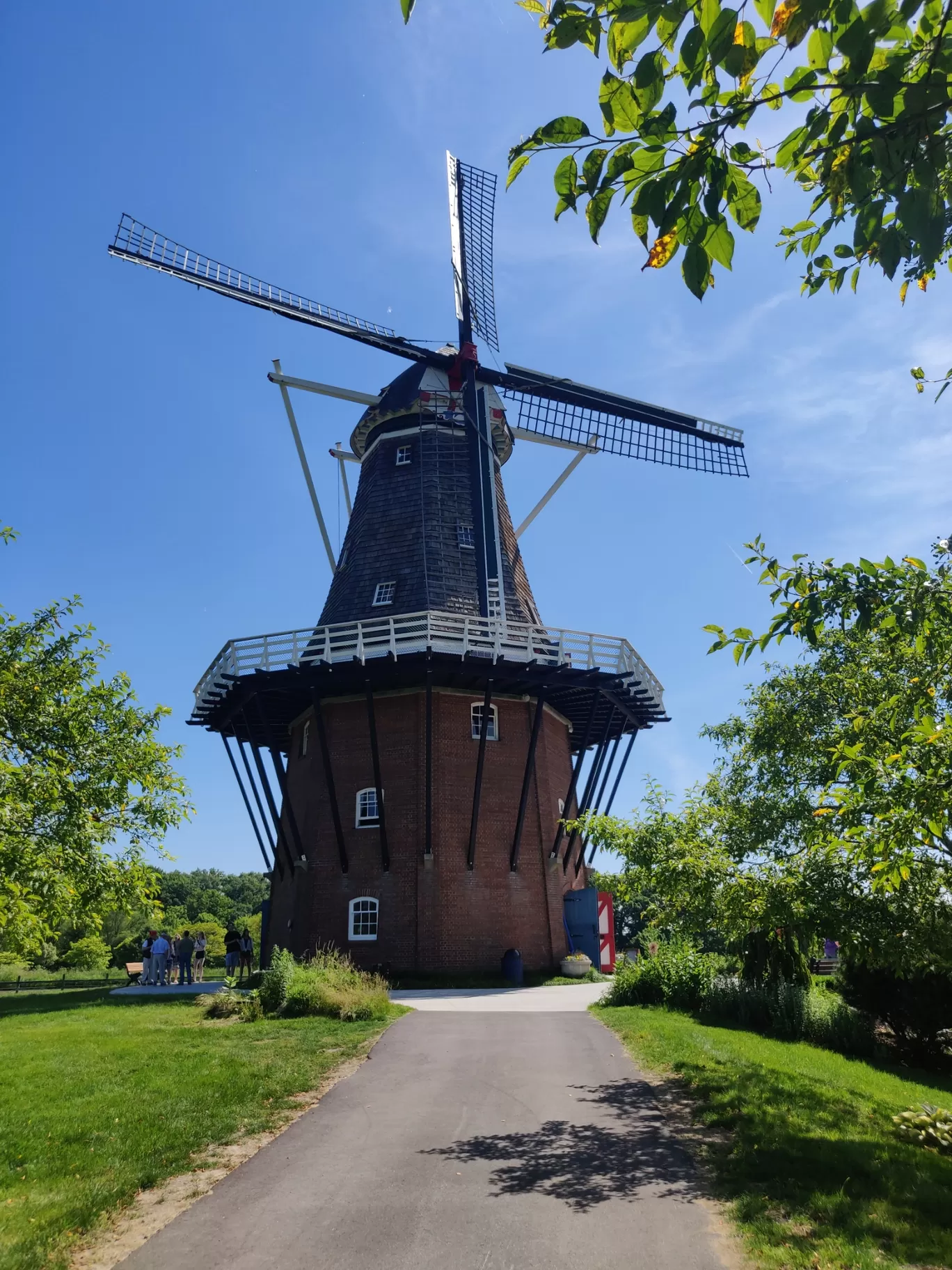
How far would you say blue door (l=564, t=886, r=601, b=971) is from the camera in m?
22.5

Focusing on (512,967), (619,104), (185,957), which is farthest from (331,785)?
(619,104)

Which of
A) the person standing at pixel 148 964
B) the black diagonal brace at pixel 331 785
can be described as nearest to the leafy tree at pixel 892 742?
the black diagonal brace at pixel 331 785

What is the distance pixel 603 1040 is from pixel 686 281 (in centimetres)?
1116

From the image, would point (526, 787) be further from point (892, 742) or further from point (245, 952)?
point (892, 742)

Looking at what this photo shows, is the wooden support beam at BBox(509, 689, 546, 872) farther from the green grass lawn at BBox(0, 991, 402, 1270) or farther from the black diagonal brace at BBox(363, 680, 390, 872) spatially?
the green grass lawn at BBox(0, 991, 402, 1270)

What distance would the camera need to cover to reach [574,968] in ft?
69.3

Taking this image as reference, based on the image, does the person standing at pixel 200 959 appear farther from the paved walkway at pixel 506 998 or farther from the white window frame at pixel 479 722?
the white window frame at pixel 479 722

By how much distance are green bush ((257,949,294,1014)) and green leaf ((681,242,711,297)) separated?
542 inches

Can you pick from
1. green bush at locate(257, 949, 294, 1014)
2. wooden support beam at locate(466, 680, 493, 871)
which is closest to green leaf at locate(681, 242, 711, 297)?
green bush at locate(257, 949, 294, 1014)

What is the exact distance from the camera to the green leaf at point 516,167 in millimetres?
3117

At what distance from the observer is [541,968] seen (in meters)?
21.0

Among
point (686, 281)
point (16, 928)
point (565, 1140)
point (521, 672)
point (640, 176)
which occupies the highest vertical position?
point (521, 672)

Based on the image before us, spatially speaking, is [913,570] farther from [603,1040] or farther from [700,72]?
[603,1040]

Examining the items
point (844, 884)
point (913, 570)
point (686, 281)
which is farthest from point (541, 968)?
point (686, 281)
